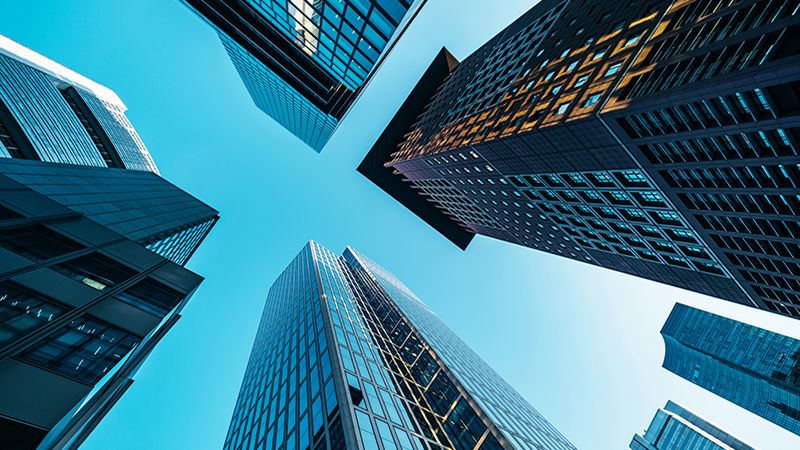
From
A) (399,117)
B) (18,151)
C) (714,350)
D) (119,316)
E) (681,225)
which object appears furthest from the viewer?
(714,350)

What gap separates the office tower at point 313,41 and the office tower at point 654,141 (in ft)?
57.4

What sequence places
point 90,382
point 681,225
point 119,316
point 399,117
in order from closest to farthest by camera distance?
point 90,382
point 119,316
point 681,225
point 399,117

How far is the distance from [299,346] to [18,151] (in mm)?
68968

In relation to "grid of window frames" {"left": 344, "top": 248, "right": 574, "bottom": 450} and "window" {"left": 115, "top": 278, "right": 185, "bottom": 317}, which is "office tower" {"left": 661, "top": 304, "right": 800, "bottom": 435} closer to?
"grid of window frames" {"left": 344, "top": 248, "right": 574, "bottom": 450}

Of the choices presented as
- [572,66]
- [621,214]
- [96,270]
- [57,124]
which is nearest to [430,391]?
[621,214]

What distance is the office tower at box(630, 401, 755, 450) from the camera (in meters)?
117

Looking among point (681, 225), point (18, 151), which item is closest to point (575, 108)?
point (681, 225)

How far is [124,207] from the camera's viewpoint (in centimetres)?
3159

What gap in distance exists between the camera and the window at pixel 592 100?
29.8 m

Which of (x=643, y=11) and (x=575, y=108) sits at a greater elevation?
(x=643, y=11)

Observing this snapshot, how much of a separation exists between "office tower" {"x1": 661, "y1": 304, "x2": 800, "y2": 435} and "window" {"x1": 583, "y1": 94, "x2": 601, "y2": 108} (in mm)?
138654

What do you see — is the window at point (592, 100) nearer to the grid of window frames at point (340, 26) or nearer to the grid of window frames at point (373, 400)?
the grid of window frames at point (340, 26)

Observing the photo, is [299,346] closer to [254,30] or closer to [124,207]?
[124,207]

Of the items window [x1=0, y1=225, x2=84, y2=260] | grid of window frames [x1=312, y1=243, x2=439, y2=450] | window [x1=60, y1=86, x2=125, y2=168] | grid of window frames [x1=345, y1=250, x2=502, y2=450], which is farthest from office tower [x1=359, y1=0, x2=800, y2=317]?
window [x1=60, y1=86, x2=125, y2=168]
